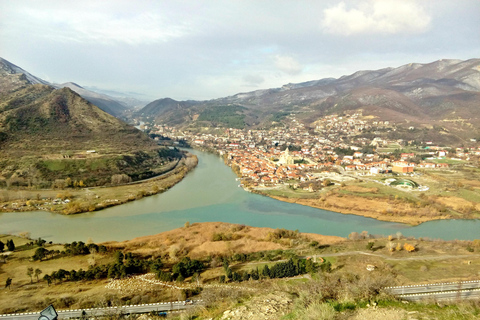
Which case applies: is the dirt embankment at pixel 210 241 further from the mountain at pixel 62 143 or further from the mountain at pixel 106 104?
the mountain at pixel 106 104

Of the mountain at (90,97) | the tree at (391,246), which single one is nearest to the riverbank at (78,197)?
the tree at (391,246)

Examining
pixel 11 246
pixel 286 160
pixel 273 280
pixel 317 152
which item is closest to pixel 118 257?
pixel 11 246

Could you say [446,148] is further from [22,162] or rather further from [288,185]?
[22,162]

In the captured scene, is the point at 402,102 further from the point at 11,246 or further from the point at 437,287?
the point at 11,246

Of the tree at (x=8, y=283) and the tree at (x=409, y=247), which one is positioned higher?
the tree at (x=409, y=247)

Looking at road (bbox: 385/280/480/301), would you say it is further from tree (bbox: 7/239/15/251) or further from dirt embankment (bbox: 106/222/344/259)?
tree (bbox: 7/239/15/251)

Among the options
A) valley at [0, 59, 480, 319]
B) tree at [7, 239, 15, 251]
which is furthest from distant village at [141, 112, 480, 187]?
tree at [7, 239, 15, 251]

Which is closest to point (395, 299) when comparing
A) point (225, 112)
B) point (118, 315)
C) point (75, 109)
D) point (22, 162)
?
point (118, 315)
